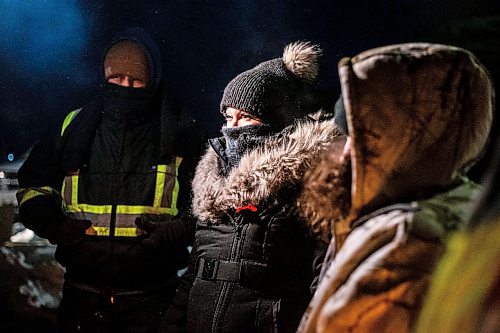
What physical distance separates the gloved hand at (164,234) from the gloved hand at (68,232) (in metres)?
0.34

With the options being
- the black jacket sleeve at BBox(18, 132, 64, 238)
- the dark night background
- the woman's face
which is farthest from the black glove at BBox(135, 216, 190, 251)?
the dark night background

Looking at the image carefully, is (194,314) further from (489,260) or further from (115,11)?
(115,11)

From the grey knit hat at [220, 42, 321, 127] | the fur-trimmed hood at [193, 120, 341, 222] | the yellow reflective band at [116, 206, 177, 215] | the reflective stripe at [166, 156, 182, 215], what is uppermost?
the grey knit hat at [220, 42, 321, 127]

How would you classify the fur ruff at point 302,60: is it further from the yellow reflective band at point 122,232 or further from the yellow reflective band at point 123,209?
the yellow reflective band at point 122,232

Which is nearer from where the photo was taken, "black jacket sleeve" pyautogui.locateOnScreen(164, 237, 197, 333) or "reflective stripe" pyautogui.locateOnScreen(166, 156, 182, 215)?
"black jacket sleeve" pyautogui.locateOnScreen(164, 237, 197, 333)

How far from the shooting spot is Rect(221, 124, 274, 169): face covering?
242cm

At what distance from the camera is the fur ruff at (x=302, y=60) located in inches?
103

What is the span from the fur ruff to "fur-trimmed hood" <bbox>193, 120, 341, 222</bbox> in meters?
0.34

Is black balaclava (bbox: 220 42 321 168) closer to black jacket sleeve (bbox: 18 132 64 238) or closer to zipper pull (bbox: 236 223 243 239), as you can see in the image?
zipper pull (bbox: 236 223 243 239)

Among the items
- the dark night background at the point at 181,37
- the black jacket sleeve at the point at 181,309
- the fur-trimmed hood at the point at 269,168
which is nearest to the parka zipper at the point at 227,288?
the fur-trimmed hood at the point at 269,168

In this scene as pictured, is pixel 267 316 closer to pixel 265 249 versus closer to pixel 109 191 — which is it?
pixel 265 249

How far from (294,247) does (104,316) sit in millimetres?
1333

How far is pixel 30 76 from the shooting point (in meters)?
4.82

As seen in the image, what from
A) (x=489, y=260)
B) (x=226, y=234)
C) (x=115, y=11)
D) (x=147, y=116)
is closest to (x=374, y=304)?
(x=489, y=260)
